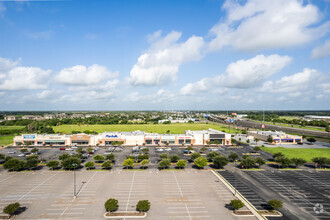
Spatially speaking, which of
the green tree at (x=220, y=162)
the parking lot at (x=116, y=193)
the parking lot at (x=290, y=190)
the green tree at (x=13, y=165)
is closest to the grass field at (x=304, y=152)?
the parking lot at (x=290, y=190)

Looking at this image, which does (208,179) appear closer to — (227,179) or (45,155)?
(227,179)

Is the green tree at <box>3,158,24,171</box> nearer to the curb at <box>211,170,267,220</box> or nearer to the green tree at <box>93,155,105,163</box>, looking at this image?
the green tree at <box>93,155,105,163</box>

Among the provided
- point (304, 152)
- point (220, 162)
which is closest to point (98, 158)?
point (220, 162)

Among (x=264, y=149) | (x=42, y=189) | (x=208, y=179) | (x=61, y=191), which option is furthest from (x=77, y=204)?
(x=264, y=149)

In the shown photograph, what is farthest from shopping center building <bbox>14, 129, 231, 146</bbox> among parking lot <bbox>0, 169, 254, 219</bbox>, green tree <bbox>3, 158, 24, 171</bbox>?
green tree <bbox>3, 158, 24, 171</bbox>

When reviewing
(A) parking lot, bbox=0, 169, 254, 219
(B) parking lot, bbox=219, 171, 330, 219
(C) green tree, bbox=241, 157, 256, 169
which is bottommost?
(B) parking lot, bbox=219, 171, 330, 219

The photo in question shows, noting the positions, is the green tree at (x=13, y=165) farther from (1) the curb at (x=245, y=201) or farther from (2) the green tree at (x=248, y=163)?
(2) the green tree at (x=248, y=163)

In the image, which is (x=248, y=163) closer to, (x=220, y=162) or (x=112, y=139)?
(x=220, y=162)
